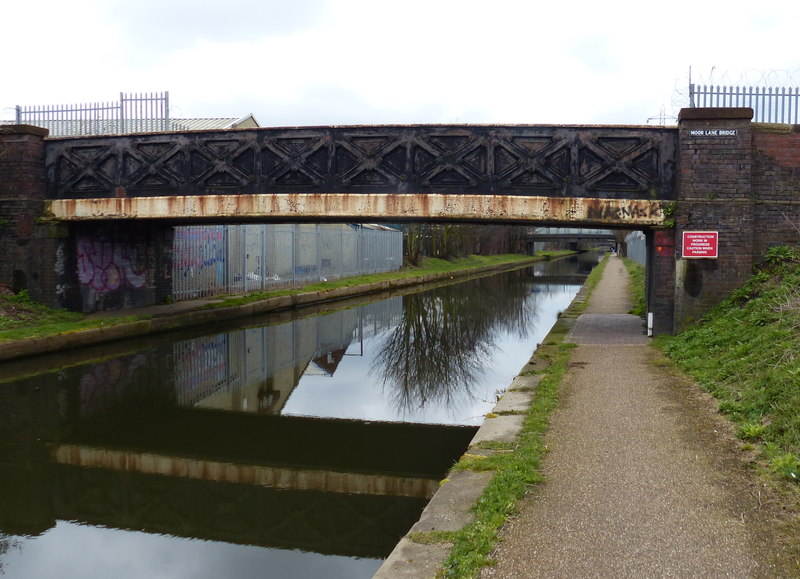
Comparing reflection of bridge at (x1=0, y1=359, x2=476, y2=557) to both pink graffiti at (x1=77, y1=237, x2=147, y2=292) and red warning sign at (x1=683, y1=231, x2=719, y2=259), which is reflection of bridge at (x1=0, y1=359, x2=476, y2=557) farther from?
pink graffiti at (x1=77, y1=237, x2=147, y2=292)

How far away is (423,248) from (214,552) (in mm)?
41294

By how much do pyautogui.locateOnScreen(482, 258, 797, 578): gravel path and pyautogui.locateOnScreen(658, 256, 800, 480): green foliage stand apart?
273mm

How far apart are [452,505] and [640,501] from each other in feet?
3.69

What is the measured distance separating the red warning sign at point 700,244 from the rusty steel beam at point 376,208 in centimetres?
53

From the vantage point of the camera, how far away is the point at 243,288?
22344 millimetres

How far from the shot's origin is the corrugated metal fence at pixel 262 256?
19.7m

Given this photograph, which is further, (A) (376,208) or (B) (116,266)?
(B) (116,266)

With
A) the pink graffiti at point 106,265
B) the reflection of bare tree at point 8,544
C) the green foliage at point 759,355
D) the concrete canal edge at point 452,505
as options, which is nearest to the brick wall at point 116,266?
the pink graffiti at point 106,265

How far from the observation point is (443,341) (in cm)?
1505

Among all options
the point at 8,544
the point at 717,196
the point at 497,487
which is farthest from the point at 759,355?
the point at 8,544

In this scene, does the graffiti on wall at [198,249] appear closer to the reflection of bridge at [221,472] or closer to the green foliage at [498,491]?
the reflection of bridge at [221,472]

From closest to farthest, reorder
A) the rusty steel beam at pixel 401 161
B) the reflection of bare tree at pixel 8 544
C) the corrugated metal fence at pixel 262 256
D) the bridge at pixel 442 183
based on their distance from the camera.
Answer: the reflection of bare tree at pixel 8 544 < the bridge at pixel 442 183 < the rusty steel beam at pixel 401 161 < the corrugated metal fence at pixel 262 256

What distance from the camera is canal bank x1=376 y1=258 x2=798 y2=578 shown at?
11.5ft

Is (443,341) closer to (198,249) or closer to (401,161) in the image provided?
(401,161)
